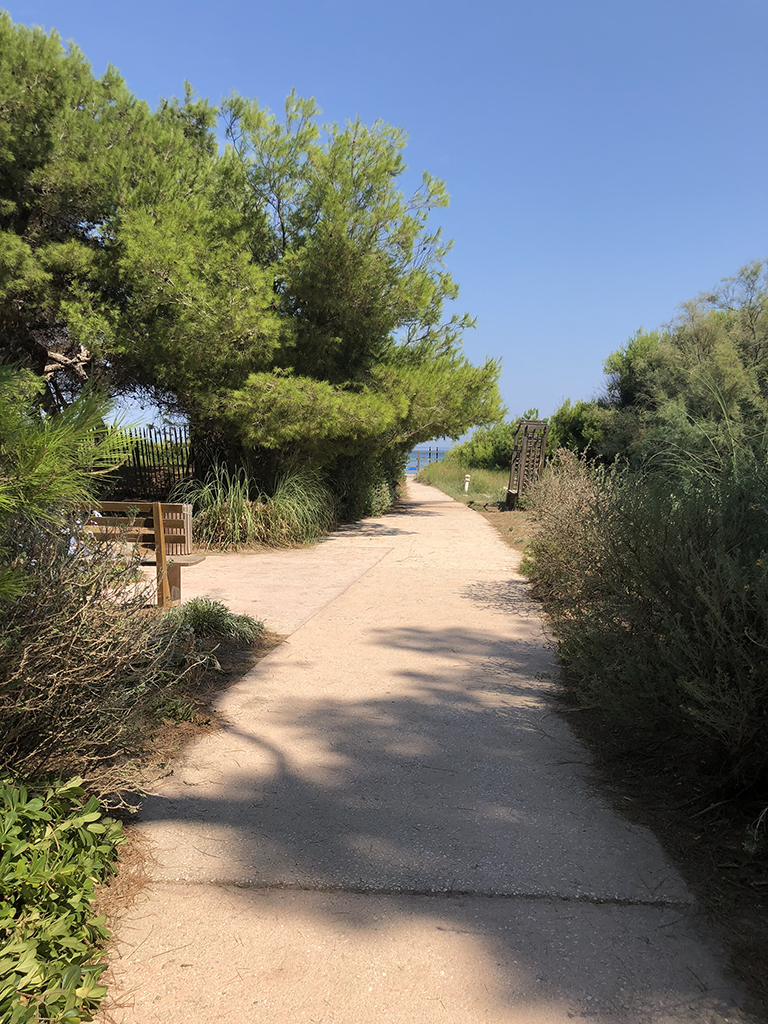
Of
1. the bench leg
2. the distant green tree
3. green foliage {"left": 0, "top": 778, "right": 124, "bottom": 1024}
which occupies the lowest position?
green foliage {"left": 0, "top": 778, "right": 124, "bottom": 1024}

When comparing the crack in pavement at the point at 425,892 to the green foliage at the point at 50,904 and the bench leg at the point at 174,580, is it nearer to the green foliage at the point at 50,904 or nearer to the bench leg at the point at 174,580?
the green foliage at the point at 50,904

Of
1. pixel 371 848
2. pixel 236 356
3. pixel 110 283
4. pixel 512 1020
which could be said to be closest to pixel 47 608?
pixel 371 848

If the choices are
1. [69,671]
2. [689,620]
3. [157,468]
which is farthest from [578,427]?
[69,671]

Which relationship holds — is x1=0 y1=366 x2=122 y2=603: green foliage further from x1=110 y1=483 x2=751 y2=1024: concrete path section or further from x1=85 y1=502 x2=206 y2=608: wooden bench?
x1=85 y1=502 x2=206 y2=608: wooden bench

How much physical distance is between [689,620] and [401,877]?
156 centimetres

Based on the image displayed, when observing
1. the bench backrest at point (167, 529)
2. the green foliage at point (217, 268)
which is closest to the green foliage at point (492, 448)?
the green foliage at point (217, 268)

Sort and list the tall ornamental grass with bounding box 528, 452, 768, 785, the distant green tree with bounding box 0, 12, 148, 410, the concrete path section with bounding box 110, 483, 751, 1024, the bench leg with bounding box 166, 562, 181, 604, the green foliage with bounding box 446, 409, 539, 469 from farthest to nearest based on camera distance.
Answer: the green foliage with bounding box 446, 409, 539, 469, the distant green tree with bounding box 0, 12, 148, 410, the bench leg with bounding box 166, 562, 181, 604, the tall ornamental grass with bounding box 528, 452, 768, 785, the concrete path section with bounding box 110, 483, 751, 1024

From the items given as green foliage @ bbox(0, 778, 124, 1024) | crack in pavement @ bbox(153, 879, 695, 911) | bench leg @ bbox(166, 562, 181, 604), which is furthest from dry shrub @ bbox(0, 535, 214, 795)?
bench leg @ bbox(166, 562, 181, 604)

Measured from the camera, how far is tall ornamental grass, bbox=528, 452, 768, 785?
2553 millimetres

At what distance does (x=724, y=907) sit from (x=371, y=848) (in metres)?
1.25

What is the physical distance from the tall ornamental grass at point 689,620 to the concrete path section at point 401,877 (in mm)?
523

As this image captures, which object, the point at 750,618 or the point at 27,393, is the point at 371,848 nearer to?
the point at 750,618

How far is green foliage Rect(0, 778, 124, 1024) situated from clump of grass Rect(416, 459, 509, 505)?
59.9 feet

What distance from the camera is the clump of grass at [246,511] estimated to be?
1098 cm
